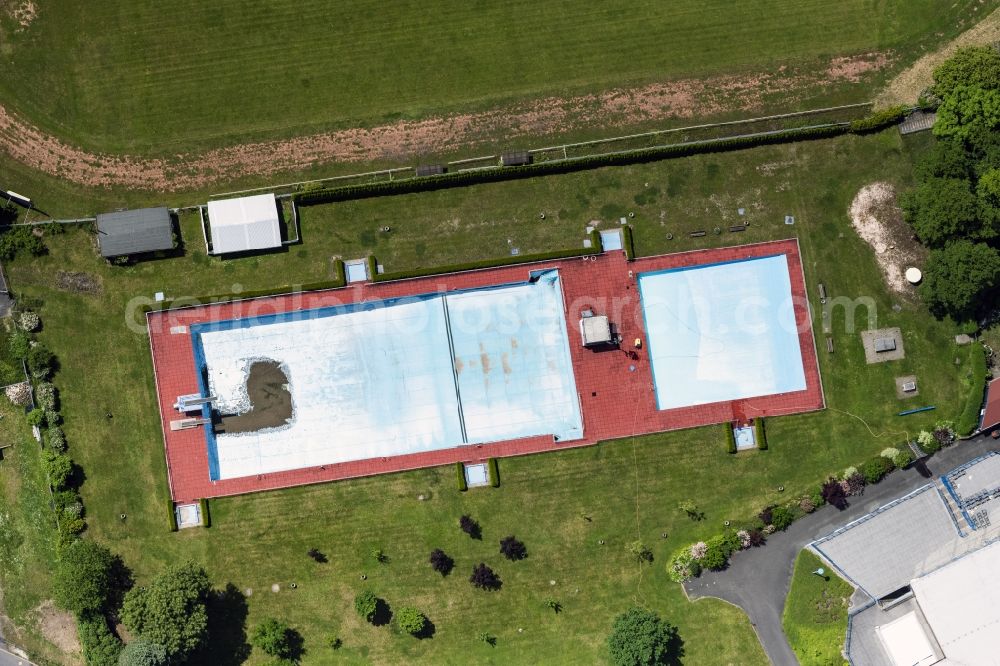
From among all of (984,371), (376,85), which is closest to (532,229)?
(376,85)

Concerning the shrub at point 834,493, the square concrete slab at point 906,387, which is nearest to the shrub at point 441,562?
the shrub at point 834,493

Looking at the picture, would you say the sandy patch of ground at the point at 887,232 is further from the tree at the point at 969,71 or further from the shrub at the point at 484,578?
the shrub at the point at 484,578

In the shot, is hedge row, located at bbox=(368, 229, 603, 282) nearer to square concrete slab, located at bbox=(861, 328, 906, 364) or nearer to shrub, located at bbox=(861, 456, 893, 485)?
square concrete slab, located at bbox=(861, 328, 906, 364)

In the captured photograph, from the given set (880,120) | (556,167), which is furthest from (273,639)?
(880,120)

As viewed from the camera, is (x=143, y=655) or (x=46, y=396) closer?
(x=143, y=655)

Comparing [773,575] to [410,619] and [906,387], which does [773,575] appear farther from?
[410,619]

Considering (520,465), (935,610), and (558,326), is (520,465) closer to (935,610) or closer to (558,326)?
(558,326)
